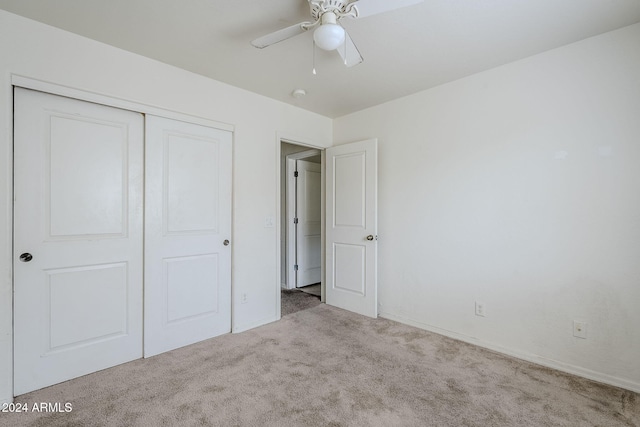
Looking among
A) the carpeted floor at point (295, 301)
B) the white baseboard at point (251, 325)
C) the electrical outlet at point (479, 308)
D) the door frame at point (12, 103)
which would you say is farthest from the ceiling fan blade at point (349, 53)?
the carpeted floor at point (295, 301)

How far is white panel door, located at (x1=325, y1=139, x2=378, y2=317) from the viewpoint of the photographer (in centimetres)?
336

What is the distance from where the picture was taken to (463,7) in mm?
1810

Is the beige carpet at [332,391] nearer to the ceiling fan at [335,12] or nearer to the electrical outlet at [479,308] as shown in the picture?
the electrical outlet at [479,308]

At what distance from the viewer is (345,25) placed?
1.97m

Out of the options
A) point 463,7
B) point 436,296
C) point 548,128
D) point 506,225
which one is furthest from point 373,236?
point 463,7

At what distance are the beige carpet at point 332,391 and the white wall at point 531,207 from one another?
0.31m

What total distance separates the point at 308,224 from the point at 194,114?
2.58m

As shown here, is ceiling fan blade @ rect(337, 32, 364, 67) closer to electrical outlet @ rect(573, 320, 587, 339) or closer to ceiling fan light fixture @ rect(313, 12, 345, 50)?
ceiling fan light fixture @ rect(313, 12, 345, 50)

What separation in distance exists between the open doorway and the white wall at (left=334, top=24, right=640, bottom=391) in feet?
5.94

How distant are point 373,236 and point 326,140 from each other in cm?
145

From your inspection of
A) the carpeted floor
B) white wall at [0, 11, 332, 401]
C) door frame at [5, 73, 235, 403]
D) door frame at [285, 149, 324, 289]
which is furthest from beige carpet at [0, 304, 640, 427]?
door frame at [285, 149, 324, 289]

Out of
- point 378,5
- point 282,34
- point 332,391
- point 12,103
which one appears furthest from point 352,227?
point 12,103

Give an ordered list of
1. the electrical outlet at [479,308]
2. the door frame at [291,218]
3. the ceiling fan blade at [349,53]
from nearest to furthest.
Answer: the ceiling fan blade at [349,53] → the electrical outlet at [479,308] → the door frame at [291,218]

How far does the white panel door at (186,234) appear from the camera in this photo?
2473mm
